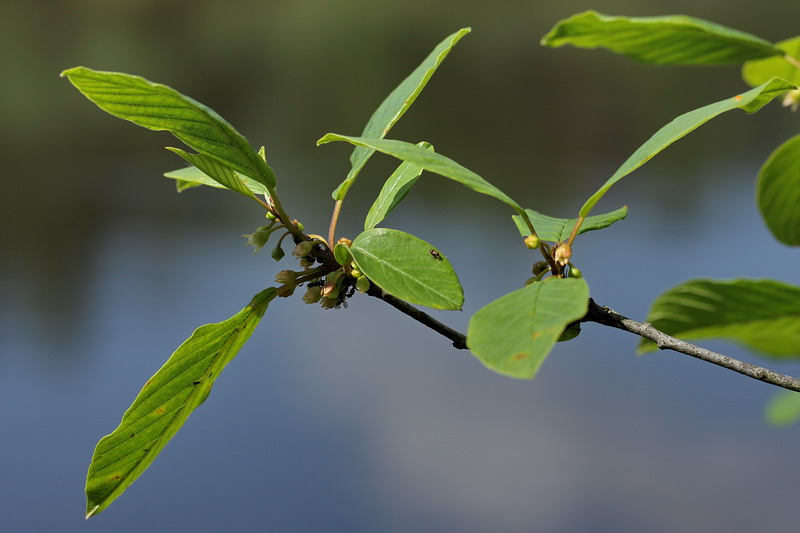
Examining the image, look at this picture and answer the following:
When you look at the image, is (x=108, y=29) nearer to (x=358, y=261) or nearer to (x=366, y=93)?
(x=366, y=93)

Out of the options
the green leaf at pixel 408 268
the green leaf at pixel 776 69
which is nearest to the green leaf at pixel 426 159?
the green leaf at pixel 408 268

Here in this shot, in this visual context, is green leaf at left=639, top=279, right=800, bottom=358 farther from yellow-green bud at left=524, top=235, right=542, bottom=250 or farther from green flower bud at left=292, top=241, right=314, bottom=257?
green flower bud at left=292, top=241, right=314, bottom=257

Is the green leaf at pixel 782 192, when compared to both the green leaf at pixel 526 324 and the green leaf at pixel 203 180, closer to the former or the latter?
the green leaf at pixel 526 324

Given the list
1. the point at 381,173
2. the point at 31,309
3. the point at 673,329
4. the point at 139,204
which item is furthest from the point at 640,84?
the point at 673,329

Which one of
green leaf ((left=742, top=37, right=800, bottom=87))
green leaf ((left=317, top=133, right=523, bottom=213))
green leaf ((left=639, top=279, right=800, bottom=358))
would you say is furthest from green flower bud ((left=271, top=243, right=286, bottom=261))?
green leaf ((left=742, top=37, right=800, bottom=87))

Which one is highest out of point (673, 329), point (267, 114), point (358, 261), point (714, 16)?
point (714, 16)

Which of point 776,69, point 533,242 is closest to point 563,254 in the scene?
point 533,242

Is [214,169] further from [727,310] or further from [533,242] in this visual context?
[727,310]

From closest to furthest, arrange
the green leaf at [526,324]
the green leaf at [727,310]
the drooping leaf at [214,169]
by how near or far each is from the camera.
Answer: the green leaf at [526,324], the drooping leaf at [214,169], the green leaf at [727,310]
